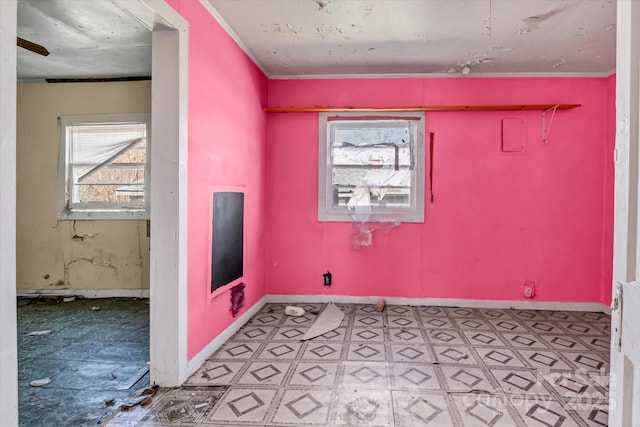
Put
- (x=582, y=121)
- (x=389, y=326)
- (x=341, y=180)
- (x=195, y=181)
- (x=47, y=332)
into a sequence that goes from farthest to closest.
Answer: (x=341, y=180) → (x=582, y=121) → (x=389, y=326) → (x=47, y=332) → (x=195, y=181)

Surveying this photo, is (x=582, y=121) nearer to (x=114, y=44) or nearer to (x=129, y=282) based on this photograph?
(x=114, y=44)

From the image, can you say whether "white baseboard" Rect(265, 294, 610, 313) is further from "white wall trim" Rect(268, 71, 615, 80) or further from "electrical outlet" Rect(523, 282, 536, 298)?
"white wall trim" Rect(268, 71, 615, 80)

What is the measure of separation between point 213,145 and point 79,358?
171 centimetres

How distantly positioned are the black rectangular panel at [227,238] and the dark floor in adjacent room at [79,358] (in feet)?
2.48

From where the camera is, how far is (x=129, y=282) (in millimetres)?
3994

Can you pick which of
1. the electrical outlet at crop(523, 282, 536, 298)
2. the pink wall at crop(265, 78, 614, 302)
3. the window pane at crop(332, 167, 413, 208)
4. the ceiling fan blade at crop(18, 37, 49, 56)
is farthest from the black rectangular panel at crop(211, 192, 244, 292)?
the electrical outlet at crop(523, 282, 536, 298)

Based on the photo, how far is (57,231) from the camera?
401cm

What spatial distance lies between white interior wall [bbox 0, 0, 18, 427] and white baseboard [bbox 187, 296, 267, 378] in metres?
1.24

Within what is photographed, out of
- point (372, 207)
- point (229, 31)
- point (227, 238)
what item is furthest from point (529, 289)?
point (229, 31)

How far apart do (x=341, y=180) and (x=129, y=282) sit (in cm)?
263

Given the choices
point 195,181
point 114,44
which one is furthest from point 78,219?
point 195,181

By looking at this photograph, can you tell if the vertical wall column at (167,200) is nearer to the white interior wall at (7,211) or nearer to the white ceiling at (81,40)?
the white ceiling at (81,40)

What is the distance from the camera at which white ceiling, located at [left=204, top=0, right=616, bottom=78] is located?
2.41 m

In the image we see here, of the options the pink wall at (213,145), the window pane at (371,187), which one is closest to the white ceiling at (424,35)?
the pink wall at (213,145)
